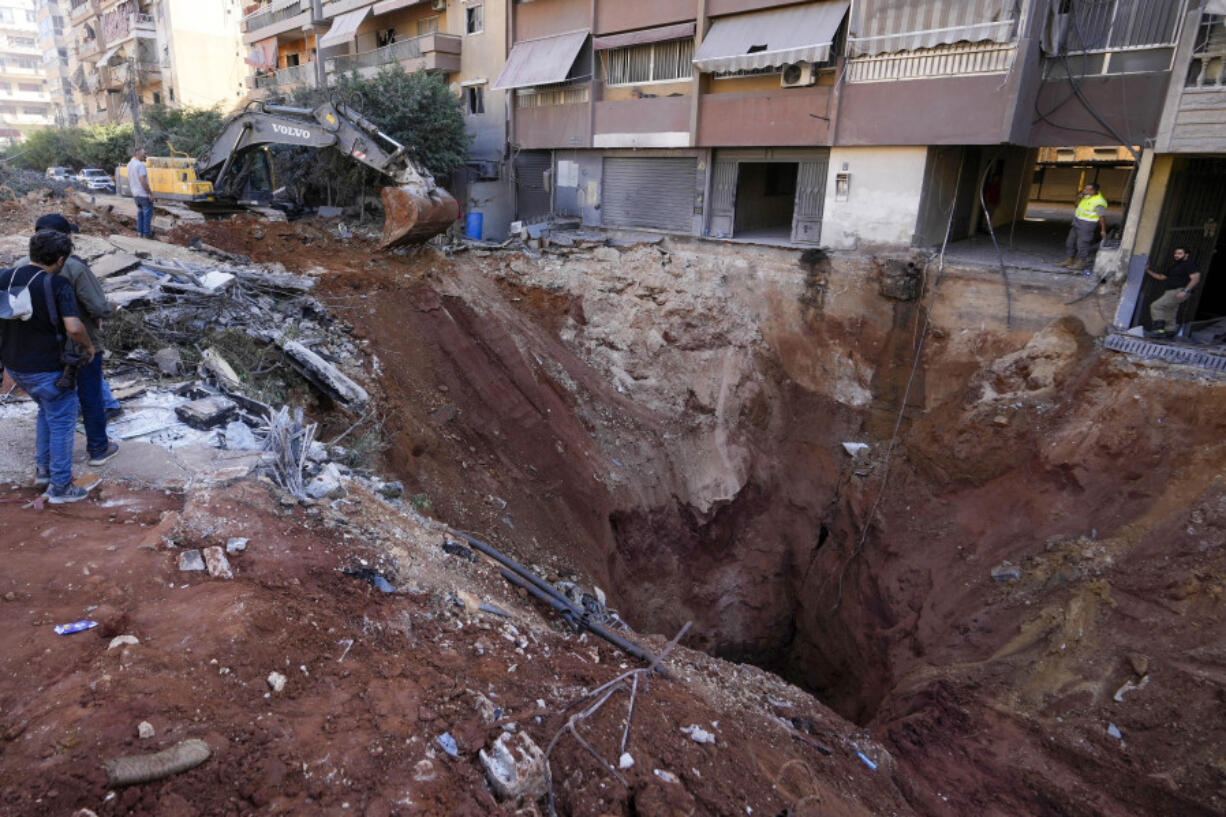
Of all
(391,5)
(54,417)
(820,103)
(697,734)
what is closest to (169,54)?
(391,5)

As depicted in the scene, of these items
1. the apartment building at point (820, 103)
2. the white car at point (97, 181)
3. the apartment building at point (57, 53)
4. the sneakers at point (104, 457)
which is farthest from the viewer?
the apartment building at point (57, 53)

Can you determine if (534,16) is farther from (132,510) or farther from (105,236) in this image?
(132,510)

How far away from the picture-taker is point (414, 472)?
8195 mm

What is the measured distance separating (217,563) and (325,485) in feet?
4.75

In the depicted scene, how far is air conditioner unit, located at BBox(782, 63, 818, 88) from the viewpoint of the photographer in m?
12.2

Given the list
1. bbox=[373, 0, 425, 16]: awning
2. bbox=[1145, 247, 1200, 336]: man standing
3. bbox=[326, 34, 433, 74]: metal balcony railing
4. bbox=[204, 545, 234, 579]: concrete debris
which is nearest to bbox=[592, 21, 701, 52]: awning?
bbox=[326, 34, 433, 74]: metal balcony railing

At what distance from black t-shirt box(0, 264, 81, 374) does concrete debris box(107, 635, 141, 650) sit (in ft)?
7.67

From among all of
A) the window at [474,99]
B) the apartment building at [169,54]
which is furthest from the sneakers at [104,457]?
the apartment building at [169,54]

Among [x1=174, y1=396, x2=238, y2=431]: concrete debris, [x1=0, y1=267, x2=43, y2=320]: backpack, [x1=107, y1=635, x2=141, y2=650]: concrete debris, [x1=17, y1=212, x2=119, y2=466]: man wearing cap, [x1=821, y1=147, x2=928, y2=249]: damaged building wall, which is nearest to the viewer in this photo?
[x1=107, y1=635, x2=141, y2=650]: concrete debris

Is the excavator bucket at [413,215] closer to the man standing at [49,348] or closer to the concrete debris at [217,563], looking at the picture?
the man standing at [49,348]

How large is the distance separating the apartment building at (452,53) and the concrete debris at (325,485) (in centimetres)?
1498

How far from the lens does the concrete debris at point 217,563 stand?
4164 millimetres

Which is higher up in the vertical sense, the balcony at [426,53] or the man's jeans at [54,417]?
the balcony at [426,53]

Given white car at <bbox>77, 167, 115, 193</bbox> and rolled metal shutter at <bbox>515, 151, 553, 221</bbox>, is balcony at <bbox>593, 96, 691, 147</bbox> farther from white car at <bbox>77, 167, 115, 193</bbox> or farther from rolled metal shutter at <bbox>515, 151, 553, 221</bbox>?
white car at <bbox>77, 167, 115, 193</bbox>
